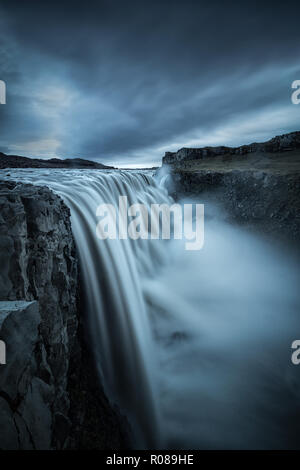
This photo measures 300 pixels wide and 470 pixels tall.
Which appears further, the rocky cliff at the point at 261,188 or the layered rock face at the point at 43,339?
the rocky cliff at the point at 261,188

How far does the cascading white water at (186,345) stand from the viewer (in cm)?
384

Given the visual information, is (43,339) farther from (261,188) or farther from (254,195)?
(261,188)

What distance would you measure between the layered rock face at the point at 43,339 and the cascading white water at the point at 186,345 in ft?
1.54

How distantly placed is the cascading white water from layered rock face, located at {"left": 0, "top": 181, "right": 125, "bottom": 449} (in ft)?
1.54

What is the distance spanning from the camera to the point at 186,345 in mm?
5223

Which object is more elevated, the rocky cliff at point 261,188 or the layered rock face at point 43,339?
the rocky cliff at point 261,188

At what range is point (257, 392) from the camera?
4316 mm

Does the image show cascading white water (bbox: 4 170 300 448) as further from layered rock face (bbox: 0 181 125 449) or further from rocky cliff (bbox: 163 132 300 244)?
rocky cliff (bbox: 163 132 300 244)

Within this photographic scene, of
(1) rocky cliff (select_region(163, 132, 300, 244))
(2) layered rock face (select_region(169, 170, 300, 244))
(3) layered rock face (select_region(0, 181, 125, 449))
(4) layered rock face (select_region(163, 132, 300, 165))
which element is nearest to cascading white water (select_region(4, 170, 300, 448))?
(3) layered rock face (select_region(0, 181, 125, 449))

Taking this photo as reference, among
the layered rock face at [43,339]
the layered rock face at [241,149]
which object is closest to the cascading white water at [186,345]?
the layered rock face at [43,339]

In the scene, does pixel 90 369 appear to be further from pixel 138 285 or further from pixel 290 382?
pixel 290 382

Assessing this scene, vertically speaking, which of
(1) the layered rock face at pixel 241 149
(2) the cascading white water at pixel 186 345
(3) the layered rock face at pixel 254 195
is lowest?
(2) the cascading white water at pixel 186 345

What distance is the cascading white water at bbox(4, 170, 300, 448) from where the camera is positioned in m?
3.84

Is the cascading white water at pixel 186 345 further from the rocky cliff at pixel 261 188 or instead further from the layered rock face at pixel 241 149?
the layered rock face at pixel 241 149
